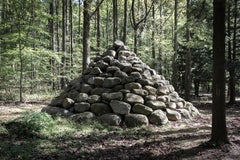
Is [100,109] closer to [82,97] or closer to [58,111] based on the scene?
[82,97]

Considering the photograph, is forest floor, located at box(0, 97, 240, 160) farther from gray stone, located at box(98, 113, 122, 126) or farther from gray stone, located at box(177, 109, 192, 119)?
gray stone, located at box(177, 109, 192, 119)

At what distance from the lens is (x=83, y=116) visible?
27.6ft

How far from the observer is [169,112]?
8.95 meters

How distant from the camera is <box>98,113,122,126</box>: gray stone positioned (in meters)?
8.20

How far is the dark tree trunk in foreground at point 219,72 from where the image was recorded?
18.7 ft

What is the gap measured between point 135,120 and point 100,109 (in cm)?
124

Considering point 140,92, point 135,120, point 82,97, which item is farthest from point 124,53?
point 135,120

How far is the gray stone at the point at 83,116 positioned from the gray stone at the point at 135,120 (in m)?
1.12

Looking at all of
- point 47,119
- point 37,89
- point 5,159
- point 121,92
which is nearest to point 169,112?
point 121,92

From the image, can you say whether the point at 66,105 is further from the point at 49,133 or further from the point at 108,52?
the point at 108,52

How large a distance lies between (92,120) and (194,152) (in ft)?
12.0

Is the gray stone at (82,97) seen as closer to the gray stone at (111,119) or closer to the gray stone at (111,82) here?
the gray stone at (111,82)

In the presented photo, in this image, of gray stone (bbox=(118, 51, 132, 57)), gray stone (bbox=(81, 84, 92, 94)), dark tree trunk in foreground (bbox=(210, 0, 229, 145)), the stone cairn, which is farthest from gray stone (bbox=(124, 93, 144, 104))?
dark tree trunk in foreground (bbox=(210, 0, 229, 145))

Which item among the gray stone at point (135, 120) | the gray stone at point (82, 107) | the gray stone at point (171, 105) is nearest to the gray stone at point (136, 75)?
the gray stone at point (171, 105)
